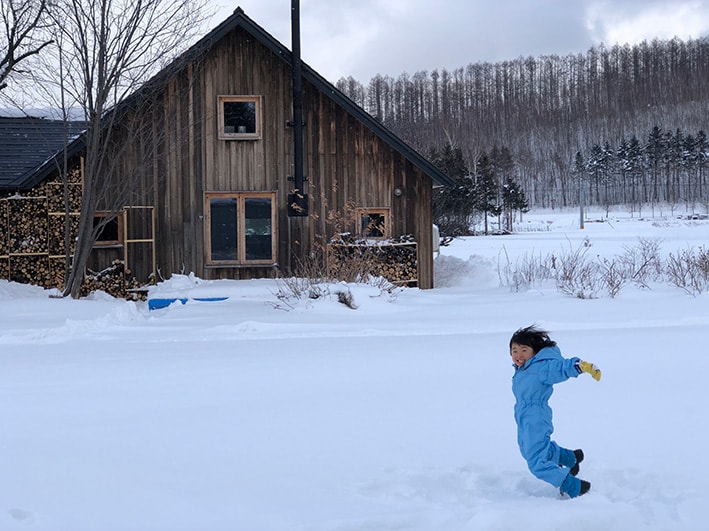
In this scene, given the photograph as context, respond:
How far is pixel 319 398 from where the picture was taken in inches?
235

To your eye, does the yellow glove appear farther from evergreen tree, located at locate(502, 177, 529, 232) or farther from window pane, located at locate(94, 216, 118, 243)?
evergreen tree, located at locate(502, 177, 529, 232)

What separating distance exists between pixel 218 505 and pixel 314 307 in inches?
323

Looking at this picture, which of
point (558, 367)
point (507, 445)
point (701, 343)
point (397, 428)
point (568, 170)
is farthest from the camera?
point (568, 170)

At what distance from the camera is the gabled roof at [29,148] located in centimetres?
1463

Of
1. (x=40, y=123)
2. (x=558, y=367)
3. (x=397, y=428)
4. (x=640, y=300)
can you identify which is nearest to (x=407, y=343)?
(x=397, y=428)

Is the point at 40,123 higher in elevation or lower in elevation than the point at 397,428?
higher

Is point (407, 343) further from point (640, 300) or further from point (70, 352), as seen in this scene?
point (640, 300)

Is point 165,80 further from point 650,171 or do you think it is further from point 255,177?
point 650,171

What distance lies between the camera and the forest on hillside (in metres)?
83.6

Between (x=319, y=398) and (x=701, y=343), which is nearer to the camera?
(x=319, y=398)

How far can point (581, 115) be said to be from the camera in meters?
103

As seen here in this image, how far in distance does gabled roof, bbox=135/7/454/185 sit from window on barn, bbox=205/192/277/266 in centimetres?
247

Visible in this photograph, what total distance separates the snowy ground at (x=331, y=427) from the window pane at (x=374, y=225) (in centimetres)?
573

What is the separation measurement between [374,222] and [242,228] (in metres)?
2.84
